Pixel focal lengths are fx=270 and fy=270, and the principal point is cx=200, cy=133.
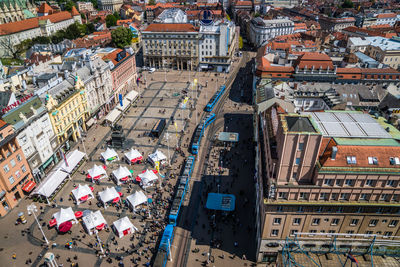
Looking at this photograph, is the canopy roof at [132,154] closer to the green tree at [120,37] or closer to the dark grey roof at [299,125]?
the dark grey roof at [299,125]

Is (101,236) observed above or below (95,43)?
below

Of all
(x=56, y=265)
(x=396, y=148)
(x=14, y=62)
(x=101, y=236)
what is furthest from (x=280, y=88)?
(x=14, y=62)

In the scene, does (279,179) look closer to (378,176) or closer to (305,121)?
(305,121)

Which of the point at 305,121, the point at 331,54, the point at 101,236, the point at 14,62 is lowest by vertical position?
the point at 101,236

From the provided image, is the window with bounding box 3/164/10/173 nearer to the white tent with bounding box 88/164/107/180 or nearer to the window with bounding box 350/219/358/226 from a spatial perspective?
the white tent with bounding box 88/164/107/180

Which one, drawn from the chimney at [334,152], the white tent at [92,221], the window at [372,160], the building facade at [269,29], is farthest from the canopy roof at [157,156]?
the building facade at [269,29]

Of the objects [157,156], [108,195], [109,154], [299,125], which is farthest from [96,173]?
[299,125]
